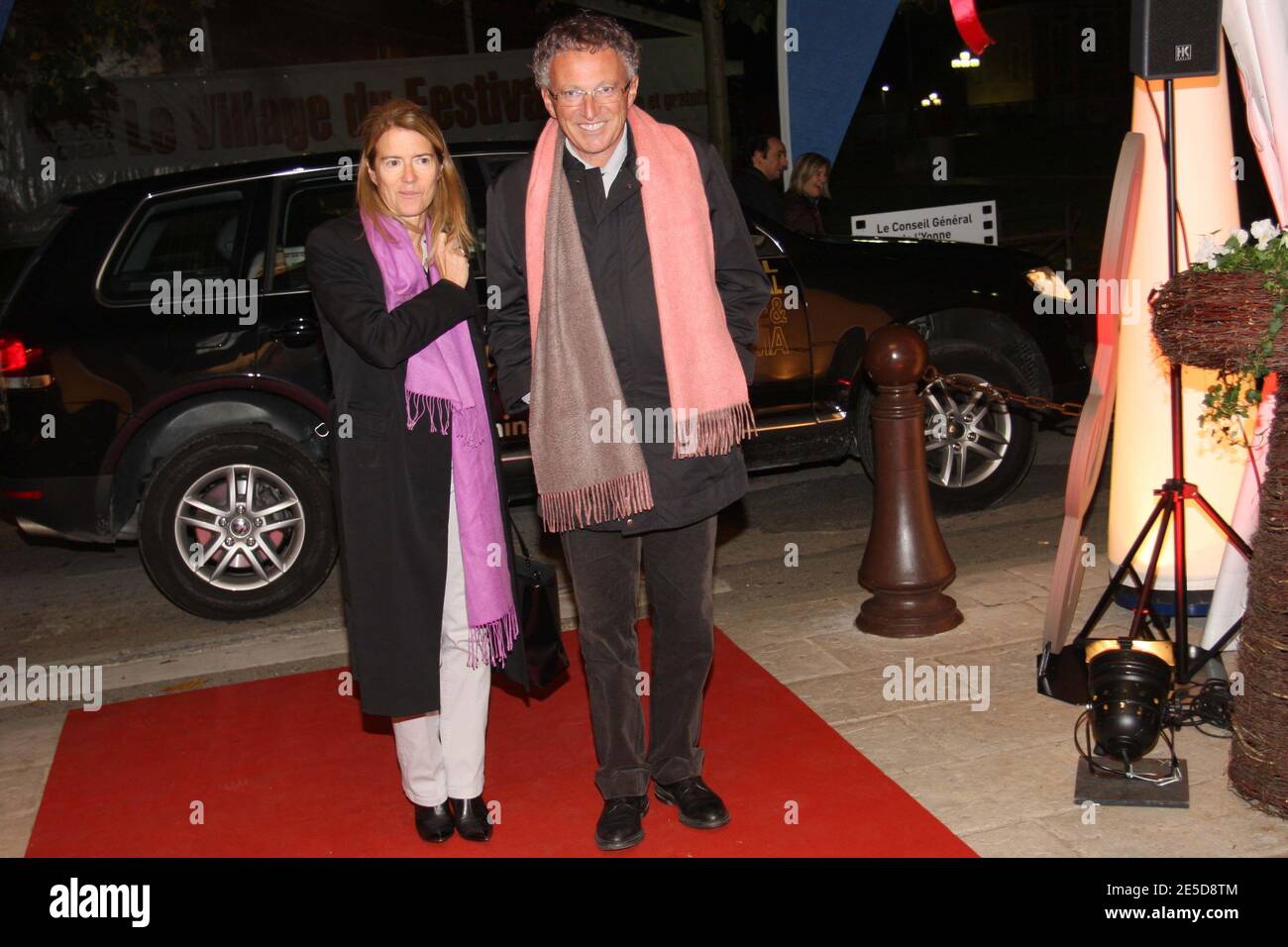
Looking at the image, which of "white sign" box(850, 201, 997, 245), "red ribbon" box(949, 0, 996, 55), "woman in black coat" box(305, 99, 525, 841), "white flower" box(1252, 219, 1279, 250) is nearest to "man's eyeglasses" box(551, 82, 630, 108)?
"woman in black coat" box(305, 99, 525, 841)

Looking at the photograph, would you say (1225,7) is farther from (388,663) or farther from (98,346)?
(98,346)

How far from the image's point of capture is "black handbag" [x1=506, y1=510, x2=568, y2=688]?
3842 millimetres

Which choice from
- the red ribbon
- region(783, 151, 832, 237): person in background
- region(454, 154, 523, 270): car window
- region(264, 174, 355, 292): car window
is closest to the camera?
region(264, 174, 355, 292): car window

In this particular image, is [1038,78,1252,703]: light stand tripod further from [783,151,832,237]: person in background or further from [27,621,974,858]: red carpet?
[783,151,832,237]: person in background

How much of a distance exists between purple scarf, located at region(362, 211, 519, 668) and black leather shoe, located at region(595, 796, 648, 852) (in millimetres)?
515

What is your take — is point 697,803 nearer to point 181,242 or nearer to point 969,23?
point 181,242

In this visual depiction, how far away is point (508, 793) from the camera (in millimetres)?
4207

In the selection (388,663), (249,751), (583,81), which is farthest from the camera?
(249,751)

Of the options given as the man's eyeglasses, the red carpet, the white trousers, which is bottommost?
the red carpet

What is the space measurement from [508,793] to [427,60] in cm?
1180

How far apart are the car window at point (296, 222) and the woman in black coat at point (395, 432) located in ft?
8.56

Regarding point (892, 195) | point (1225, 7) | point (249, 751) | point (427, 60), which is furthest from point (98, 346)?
point (892, 195)

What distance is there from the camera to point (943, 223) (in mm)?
10430

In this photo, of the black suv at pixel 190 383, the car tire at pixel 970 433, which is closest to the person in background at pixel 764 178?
the car tire at pixel 970 433
